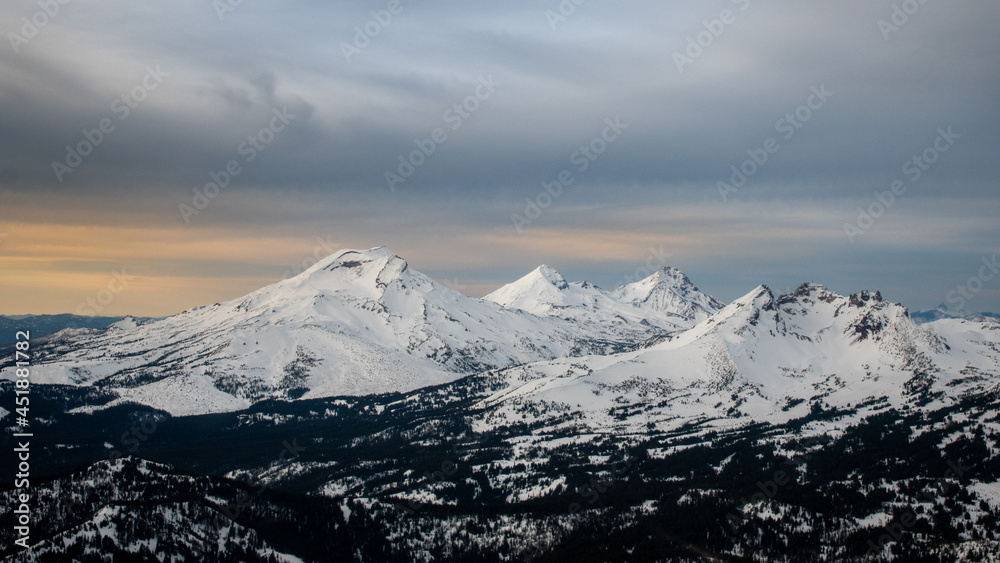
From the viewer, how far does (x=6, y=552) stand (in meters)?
199

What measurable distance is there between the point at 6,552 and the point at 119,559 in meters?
28.8

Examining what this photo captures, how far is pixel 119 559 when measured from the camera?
198 meters

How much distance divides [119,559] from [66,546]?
12.6 metres

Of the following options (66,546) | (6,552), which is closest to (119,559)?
(66,546)

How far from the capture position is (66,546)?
635ft

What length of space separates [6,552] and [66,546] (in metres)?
18.9

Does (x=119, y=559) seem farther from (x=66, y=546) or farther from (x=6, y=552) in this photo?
(x=6, y=552)
